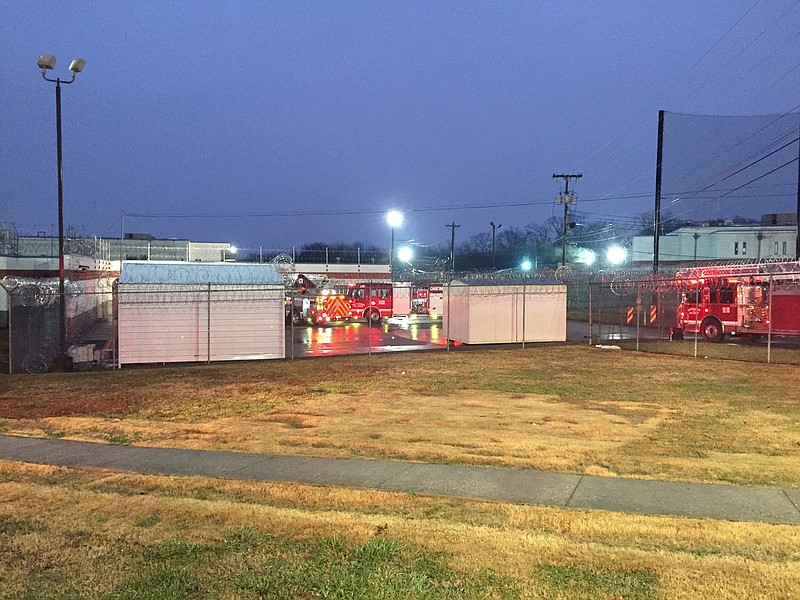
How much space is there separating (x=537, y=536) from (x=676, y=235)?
84.6 m

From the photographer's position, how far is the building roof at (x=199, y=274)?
19672 millimetres

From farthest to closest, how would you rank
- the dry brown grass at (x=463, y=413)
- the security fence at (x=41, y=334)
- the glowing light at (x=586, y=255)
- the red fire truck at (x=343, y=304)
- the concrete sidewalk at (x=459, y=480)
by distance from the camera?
1. the glowing light at (x=586, y=255)
2. the red fire truck at (x=343, y=304)
3. the security fence at (x=41, y=334)
4. the dry brown grass at (x=463, y=413)
5. the concrete sidewalk at (x=459, y=480)

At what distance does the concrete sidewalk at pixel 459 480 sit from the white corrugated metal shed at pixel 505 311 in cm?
1667

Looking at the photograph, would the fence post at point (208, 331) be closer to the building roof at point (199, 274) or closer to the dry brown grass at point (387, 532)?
the building roof at point (199, 274)

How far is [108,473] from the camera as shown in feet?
25.7

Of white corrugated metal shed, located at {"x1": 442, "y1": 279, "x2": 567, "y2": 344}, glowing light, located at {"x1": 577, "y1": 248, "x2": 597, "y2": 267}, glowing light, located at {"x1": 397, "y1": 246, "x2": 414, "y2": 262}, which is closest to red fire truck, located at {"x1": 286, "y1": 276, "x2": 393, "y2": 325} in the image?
white corrugated metal shed, located at {"x1": 442, "y1": 279, "x2": 567, "y2": 344}

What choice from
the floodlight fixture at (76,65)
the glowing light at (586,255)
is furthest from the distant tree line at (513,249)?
the floodlight fixture at (76,65)

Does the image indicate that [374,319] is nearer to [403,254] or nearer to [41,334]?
[41,334]

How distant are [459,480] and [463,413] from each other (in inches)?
172

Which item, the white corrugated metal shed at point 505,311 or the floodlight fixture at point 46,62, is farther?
the white corrugated metal shed at point 505,311

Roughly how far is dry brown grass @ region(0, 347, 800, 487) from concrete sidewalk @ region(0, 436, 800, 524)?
1.49ft

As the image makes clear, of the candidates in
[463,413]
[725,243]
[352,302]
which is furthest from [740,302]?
[725,243]

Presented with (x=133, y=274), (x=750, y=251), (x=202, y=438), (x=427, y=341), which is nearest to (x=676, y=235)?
(x=750, y=251)

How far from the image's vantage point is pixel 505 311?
2519 cm
